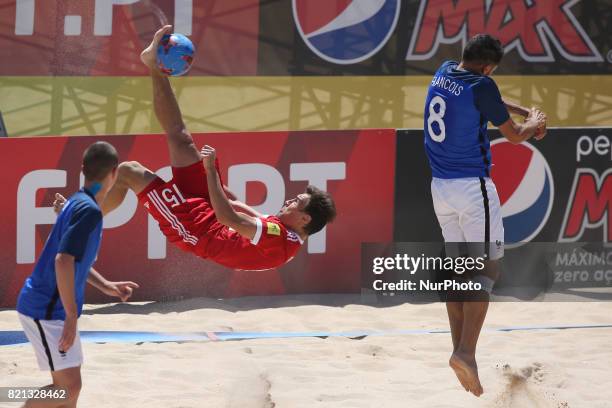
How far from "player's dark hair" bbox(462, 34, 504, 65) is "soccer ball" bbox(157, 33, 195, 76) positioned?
61.9 inches

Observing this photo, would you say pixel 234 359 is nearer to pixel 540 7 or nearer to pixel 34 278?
pixel 34 278

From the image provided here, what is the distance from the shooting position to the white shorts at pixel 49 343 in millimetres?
4410

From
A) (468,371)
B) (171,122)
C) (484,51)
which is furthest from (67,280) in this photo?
(484,51)

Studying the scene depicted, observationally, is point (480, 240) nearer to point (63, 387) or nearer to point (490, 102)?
point (490, 102)

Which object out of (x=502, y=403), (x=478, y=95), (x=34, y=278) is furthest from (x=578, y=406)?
(x=34, y=278)

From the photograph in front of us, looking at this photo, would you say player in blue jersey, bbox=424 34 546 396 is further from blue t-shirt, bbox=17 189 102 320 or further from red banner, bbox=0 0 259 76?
red banner, bbox=0 0 259 76

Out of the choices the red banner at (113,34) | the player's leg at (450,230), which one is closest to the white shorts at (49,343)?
the player's leg at (450,230)

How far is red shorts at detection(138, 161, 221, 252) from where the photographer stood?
226 inches

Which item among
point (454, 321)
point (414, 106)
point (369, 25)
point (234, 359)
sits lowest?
point (234, 359)

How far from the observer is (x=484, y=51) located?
5531mm

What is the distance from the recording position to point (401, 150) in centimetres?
888

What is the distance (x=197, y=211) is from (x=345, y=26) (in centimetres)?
579

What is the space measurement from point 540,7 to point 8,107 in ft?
19.3

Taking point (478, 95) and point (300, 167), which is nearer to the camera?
point (478, 95)
